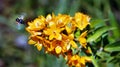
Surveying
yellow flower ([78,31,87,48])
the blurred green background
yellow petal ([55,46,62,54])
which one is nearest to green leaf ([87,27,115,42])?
yellow flower ([78,31,87,48])

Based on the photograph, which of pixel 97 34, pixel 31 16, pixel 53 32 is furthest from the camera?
pixel 31 16

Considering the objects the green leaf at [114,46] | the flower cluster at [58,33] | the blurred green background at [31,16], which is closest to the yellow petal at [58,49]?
the flower cluster at [58,33]

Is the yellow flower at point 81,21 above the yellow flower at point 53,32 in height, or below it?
above

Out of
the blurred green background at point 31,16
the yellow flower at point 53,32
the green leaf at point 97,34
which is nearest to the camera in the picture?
the yellow flower at point 53,32

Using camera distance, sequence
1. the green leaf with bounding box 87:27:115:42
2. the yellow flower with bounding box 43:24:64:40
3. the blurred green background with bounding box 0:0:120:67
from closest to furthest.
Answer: the yellow flower with bounding box 43:24:64:40 → the green leaf with bounding box 87:27:115:42 → the blurred green background with bounding box 0:0:120:67

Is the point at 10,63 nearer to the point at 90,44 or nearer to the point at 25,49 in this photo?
the point at 25,49

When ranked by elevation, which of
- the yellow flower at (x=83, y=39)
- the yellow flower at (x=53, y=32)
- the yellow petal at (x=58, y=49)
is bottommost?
the yellow petal at (x=58, y=49)

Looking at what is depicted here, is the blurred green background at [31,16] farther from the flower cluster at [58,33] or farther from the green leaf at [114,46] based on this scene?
the flower cluster at [58,33]

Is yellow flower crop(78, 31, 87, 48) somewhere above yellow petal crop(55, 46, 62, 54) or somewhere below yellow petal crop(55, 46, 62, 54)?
above

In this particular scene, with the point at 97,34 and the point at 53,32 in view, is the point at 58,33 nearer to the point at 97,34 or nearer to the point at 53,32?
the point at 53,32

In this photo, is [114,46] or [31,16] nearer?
[114,46]

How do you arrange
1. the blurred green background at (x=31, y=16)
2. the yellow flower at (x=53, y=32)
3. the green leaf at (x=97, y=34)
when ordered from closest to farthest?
1. the yellow flower at (x=53, y=32)
2. the green leaf at (x=97, y=34)
3. the blurred green background at (x=31, y=16)

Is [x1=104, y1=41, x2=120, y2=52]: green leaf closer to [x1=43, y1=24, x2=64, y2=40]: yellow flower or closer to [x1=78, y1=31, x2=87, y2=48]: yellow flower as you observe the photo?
[x1=78, y1=31, x2=87, y2=48]: yellow flower

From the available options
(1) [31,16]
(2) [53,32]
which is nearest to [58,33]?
(2) [53,32]
